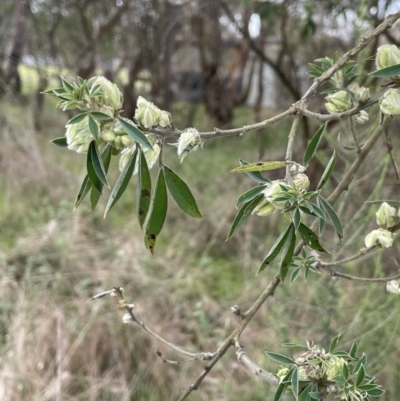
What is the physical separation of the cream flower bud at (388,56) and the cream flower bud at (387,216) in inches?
6.5

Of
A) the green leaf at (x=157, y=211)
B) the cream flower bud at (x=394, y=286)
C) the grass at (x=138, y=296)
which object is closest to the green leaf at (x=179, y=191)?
the green leaf at (x=157, y=211)

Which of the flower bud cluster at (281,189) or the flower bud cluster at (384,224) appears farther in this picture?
the flower bud cluster at (384,224)

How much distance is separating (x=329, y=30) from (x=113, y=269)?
1799 millimetres

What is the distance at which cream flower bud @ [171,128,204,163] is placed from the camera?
39cm

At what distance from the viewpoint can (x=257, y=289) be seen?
1687 mm

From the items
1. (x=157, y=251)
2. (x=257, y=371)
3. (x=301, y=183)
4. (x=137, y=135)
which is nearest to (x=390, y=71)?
(x=301, y=183)

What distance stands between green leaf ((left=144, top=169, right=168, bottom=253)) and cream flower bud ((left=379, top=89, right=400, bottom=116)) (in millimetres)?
219

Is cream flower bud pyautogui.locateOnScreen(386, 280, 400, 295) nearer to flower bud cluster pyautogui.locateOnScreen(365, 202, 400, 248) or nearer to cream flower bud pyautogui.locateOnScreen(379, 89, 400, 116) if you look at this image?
flower bud cluster pyautogui.locateOnScreen(365, 202, 400, 248)

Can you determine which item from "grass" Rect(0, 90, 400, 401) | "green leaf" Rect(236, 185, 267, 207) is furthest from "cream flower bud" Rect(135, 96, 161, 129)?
"grass" Rect(0, 90, 400, 401)

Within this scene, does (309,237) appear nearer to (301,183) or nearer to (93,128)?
(301,183)

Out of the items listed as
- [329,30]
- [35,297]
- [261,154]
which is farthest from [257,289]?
[329,30]

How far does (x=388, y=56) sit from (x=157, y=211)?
269 millimetres

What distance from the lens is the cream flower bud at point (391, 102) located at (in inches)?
16.9

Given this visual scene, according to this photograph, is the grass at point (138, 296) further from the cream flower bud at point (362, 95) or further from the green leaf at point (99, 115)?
the green leaf at point (99, 115)
